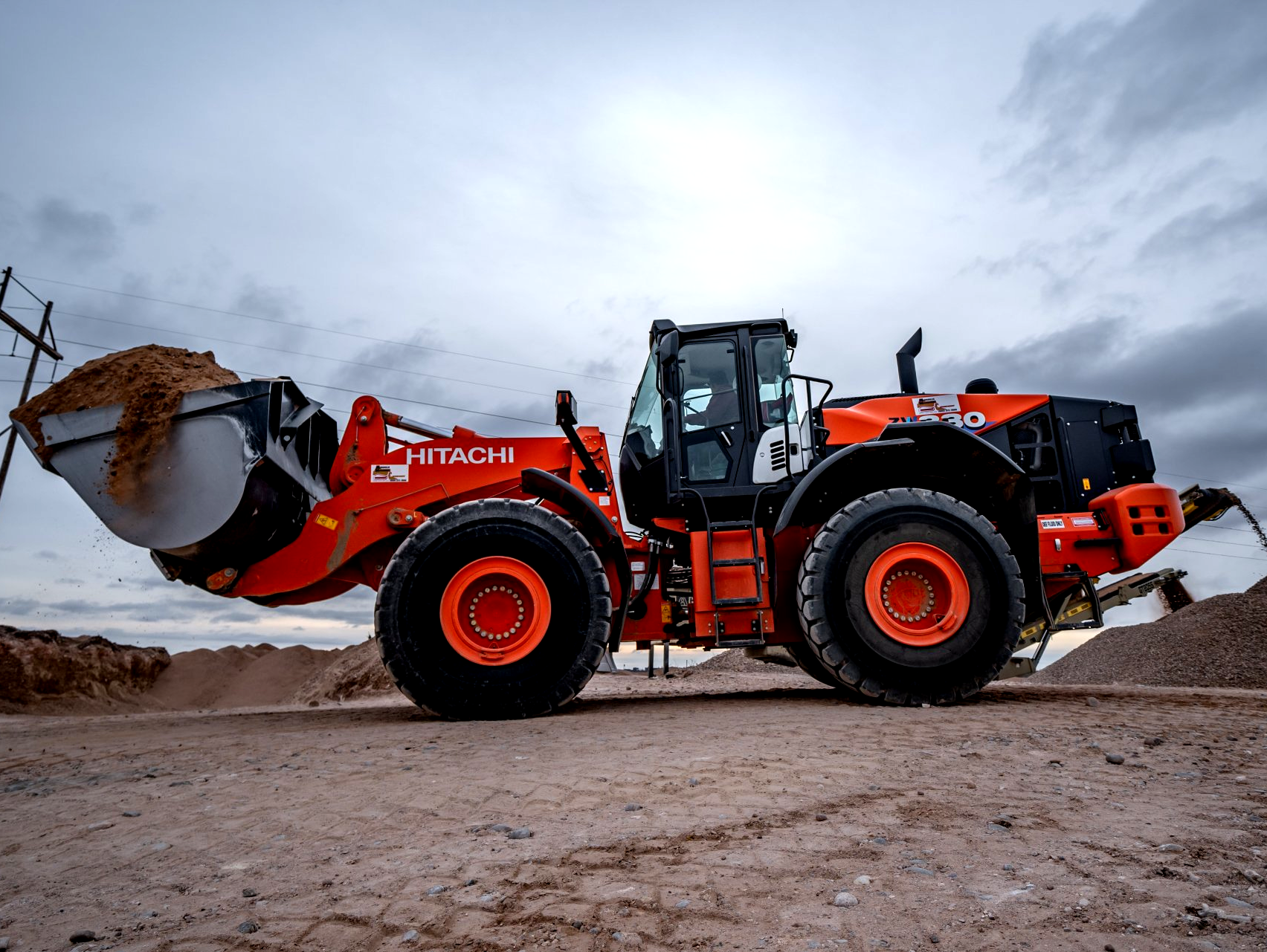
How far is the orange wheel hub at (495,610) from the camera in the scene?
235 inches

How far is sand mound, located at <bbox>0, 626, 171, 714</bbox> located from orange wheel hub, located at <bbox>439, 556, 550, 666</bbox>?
875cm

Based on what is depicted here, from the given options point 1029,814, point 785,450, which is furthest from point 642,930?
point 785,450

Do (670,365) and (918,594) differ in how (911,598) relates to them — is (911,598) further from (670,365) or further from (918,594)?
(670,365)

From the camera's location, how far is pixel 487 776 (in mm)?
3803

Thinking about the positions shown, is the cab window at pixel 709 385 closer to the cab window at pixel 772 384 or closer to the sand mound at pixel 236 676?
the cab window at pixel 772 384

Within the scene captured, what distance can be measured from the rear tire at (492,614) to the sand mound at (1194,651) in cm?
873

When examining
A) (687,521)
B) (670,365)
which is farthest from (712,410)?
(687,521)

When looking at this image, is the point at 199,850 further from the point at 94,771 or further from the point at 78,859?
the point at 94,771

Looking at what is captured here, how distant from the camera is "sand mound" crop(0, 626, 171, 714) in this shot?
11219 millimetres

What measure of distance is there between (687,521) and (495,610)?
1.77 m

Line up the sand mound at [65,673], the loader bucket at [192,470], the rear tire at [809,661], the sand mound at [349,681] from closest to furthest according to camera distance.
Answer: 1. the loader bucket at [192,470]
2. the rear tire at [809,661]
3. the sand mound at [65,673]
4. the sand mound at [349,681]

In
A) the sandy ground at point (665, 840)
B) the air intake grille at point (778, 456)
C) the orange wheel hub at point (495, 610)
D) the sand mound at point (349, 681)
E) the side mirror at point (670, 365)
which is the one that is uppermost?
the side mirror at point (670, 365)

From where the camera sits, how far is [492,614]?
19.9ft

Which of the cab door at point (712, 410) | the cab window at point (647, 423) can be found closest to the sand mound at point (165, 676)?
the cab window at point (647, 423)
